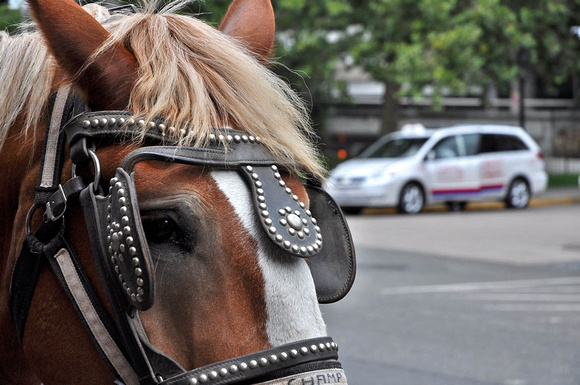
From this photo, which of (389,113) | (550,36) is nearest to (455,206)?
(389,113)

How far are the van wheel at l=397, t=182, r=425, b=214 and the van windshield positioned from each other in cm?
76

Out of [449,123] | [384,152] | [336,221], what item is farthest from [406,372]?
[449,123]

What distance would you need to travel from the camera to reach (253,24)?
7.21ft

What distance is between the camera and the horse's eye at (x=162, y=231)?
1.66m

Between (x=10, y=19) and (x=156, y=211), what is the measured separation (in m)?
2.31

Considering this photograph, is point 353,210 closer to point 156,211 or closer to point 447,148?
point 447,148

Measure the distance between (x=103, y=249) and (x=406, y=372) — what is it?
15.8 ft

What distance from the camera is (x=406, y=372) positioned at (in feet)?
20.2

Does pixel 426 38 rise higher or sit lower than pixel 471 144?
higher

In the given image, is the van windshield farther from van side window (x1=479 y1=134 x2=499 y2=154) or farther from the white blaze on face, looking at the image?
the white blaze on face

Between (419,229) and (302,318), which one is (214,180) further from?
(419,229)

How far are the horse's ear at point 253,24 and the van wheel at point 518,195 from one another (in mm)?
18548

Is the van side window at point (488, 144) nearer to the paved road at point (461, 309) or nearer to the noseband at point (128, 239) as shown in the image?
the paved road at point (461, 309)

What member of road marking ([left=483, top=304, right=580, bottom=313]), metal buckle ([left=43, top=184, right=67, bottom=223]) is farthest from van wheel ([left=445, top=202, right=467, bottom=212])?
metal buckle ([left=43, top=184, right=67, bottom=223])
